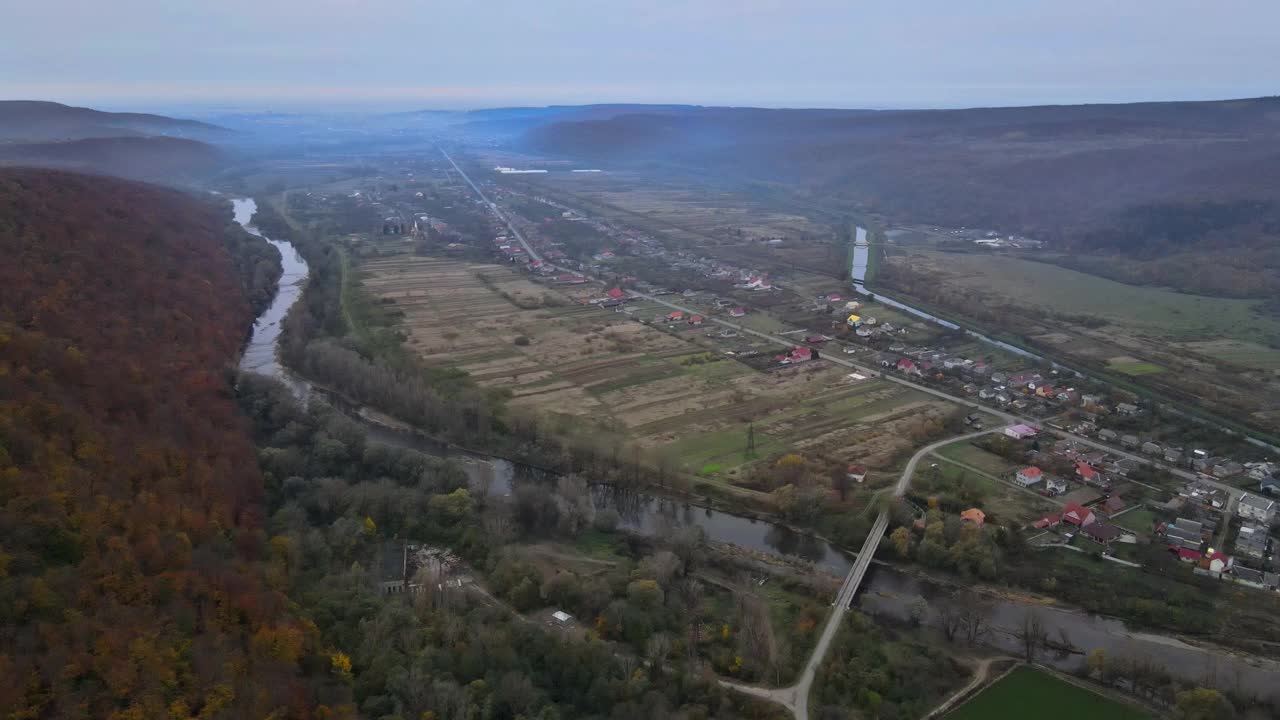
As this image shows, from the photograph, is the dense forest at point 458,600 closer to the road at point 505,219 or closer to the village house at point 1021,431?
the village house at point 1021,431

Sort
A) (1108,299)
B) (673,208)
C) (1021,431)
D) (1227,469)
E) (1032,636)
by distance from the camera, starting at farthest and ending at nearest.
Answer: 1. (673,208)
2. (1108,299)
3. (1021,431)
4. (1227,469)
5. (1032,636)

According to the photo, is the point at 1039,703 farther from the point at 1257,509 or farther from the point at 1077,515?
the point at 1257,509

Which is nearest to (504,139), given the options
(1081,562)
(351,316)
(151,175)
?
(151,175)

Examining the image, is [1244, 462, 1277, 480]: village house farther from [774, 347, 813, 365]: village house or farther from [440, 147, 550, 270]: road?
[440, 147, 550, 270]: road

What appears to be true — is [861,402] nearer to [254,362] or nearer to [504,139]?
[254,362]

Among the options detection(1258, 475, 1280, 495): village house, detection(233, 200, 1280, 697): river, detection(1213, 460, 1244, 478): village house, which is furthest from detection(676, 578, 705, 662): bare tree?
detection(1258, 475, 1280, 495): village house

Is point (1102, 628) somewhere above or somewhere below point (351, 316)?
below

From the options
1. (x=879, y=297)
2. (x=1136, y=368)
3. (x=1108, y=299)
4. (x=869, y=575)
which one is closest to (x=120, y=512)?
(x=869, y=575)
